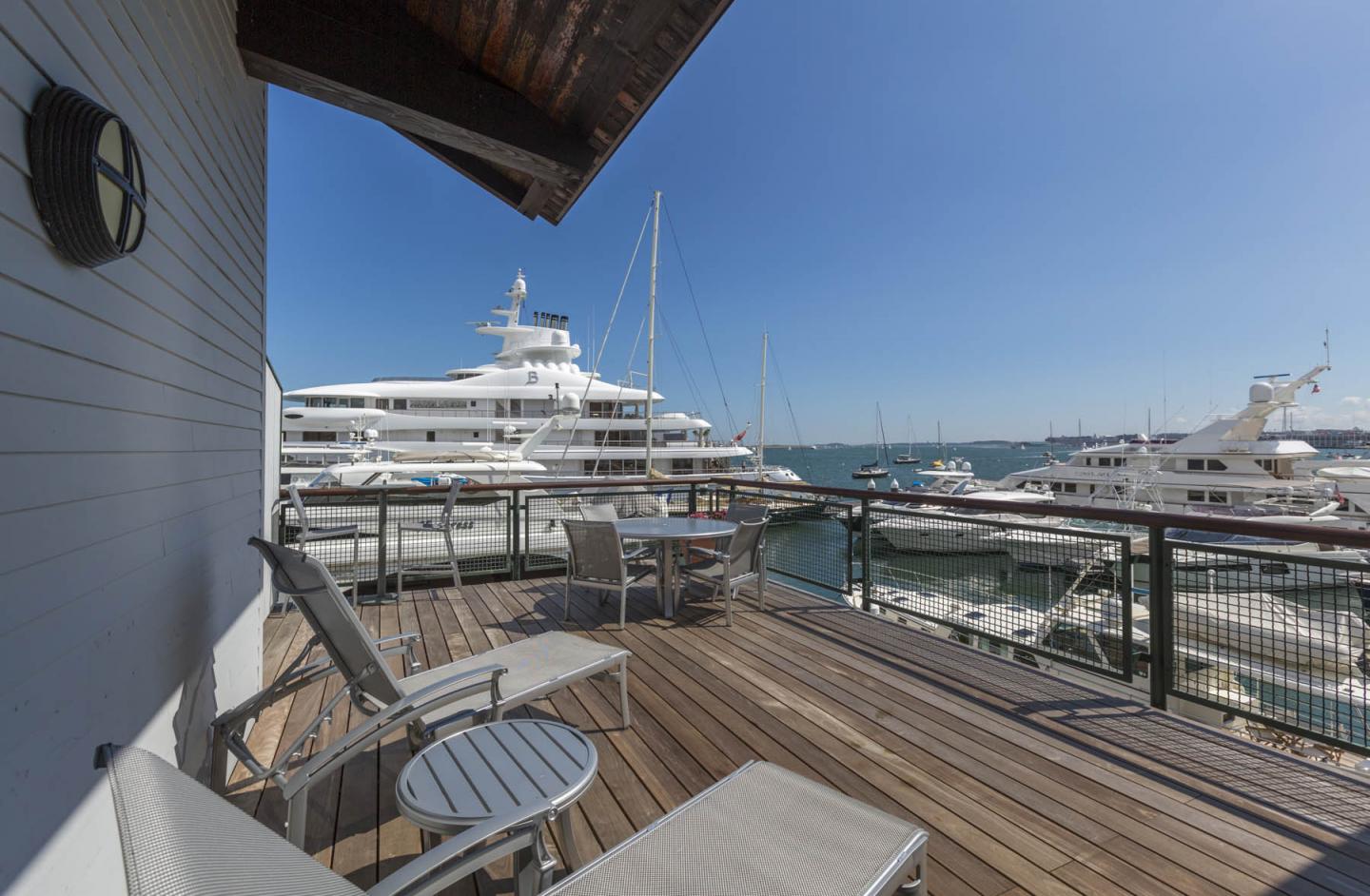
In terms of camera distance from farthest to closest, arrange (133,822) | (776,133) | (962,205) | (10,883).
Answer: (962,205) → (776,133) → (10,883) → (133,822)

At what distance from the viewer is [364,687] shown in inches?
81.2

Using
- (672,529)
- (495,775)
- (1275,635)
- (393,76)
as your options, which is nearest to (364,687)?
(495,775)

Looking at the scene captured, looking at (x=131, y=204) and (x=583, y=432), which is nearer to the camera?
(x=131, y=204)

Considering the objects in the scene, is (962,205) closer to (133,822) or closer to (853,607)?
(853,607)

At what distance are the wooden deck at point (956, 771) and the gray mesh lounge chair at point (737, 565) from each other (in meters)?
0.56

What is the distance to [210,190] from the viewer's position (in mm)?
2326

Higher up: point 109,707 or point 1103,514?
point 1103,514

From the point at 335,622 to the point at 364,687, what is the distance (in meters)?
0.26

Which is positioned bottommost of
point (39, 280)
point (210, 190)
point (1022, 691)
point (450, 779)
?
point (1022, 691)

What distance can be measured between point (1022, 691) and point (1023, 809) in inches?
47.4

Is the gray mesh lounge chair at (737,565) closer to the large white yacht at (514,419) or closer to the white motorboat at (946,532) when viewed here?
the white motorboat at (946,532)

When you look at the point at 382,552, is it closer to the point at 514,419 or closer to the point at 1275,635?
the point at 1275,635

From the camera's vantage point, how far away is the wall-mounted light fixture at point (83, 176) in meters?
1.11

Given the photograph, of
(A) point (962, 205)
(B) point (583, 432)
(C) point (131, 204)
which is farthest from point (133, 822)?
(B) point (583, 432)
